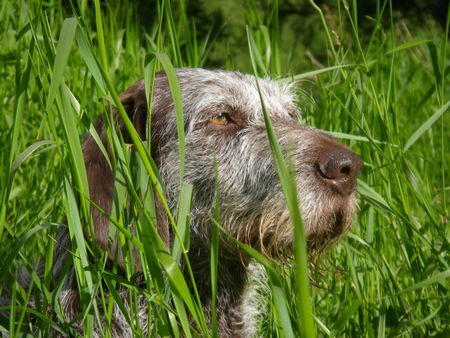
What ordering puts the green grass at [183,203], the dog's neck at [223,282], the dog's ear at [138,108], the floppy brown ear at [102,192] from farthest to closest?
the dog's ear at [138,108] < the dog's neck at [223,282] < the floppy brown ear at [102,192] < the green grass at [183,203]

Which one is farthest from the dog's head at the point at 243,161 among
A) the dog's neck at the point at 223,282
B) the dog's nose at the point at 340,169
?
the dog's neck at the point at 223,282

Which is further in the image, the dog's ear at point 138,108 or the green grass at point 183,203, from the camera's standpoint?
the dog's ear at point 138,108

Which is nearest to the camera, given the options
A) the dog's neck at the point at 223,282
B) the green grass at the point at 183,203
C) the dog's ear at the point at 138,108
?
the green grass at the point at 183,203

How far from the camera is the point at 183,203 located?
2135 millimetres

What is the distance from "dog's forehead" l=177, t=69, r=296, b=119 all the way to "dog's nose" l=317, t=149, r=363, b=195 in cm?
66

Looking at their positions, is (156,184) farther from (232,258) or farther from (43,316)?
(232,258)

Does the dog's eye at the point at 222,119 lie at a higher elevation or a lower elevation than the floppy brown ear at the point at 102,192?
higher

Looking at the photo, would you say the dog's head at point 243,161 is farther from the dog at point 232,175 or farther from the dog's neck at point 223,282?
the dog's neck at point 223,282

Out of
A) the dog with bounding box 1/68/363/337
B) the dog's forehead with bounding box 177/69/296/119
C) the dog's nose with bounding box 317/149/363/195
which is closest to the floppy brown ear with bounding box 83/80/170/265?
the dog with bounding box 1/68/363/337

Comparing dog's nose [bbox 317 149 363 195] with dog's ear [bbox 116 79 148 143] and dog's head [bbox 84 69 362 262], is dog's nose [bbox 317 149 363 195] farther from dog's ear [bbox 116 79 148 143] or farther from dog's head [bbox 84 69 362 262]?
dog's ear [bbox 116 79 148 143]

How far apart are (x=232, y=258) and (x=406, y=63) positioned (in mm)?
6649

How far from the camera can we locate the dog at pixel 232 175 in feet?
8.84

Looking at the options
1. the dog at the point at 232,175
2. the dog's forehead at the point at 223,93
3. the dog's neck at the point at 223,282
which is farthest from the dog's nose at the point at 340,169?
the dog's forehead at the point at 223,93

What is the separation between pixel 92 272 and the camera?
7.57ft
